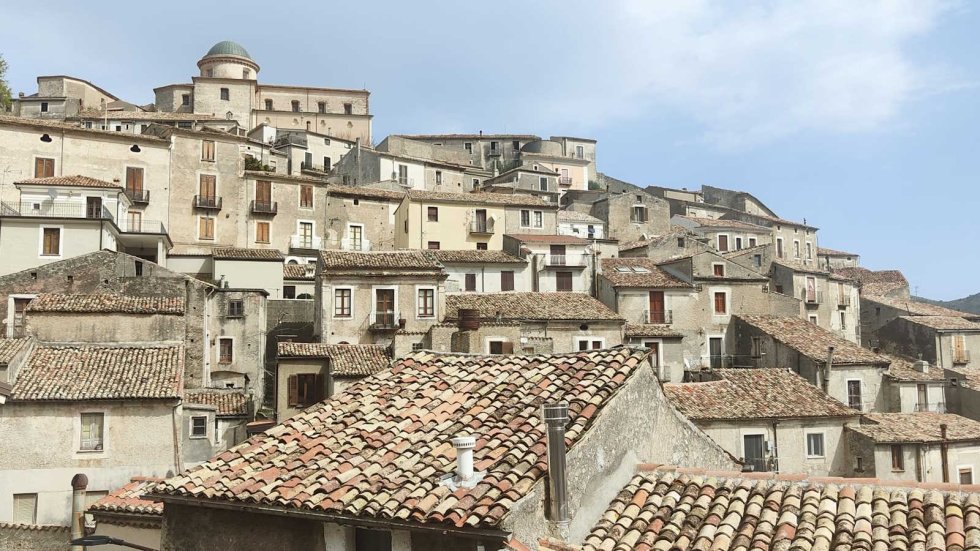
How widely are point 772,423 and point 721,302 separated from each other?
15.6 m

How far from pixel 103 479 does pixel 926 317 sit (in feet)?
172

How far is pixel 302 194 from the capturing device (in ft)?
185

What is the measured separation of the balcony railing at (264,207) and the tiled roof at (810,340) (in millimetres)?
31670

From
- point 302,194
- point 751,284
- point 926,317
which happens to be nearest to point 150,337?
point 302,194

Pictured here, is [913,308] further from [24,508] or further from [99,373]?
[24,508]

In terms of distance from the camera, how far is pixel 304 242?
55.6 m

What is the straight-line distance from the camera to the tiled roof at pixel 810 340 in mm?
40625

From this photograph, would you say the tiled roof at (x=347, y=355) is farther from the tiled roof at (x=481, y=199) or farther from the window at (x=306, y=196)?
the window at (x=306, y=196)

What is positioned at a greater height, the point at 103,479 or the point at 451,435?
the point at 451,435

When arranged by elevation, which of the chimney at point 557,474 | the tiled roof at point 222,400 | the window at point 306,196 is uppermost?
the window at point 306,196

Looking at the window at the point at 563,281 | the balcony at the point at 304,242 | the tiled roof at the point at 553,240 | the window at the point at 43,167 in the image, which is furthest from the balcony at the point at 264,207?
the window at the point at 563,281

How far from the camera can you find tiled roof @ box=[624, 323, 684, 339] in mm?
40688

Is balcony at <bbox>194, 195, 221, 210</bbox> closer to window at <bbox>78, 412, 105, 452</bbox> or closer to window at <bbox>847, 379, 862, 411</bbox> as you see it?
window at <bbox>78, 412, 105, 452</bbox>

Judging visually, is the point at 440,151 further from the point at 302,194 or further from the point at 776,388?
the point at 776,388
